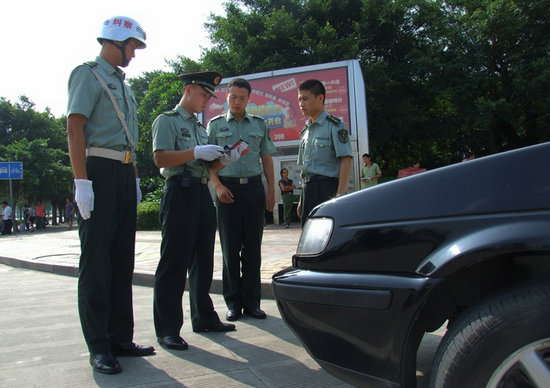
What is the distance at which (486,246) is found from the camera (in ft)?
4.63

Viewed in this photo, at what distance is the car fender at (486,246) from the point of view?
1.36 metres

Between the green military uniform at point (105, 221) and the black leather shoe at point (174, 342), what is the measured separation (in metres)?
0.22

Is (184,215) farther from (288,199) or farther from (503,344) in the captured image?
(288,199)

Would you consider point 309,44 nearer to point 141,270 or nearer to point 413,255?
point 141,270

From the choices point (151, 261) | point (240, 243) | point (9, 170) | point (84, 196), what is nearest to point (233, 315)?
point (240, 243)

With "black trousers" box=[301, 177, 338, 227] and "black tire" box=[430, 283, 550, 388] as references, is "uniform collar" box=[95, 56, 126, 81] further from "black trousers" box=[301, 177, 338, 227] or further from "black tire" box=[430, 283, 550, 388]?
"black tire" box=[430, 283, 550, 388]

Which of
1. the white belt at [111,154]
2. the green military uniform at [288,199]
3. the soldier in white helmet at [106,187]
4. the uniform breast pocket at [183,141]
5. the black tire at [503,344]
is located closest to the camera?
the black tire at [503,344]

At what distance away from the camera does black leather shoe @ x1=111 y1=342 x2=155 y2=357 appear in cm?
280

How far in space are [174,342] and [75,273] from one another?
452 centimetres

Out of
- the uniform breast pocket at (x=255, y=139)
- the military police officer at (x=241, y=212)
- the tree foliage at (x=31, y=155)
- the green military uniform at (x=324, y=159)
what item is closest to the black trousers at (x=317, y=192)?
the green military uniform at (x=324, y=159)

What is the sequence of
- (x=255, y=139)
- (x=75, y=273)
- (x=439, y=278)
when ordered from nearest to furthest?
1. (x=439, y=278)
2. (x=255, y=139)
3. (x=75, y=273)

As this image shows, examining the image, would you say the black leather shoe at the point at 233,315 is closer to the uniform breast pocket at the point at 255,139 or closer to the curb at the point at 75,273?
the curb at the point at 75,273

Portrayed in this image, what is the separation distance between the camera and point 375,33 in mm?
16547

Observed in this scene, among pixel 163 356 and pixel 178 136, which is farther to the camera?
pixel 178 136
